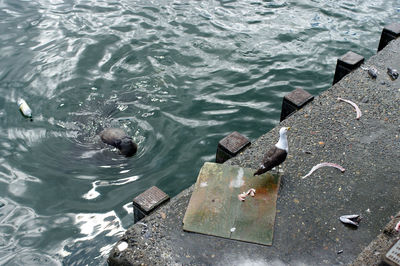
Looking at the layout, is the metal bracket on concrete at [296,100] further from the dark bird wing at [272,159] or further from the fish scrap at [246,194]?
the fish scrap at [246,194]

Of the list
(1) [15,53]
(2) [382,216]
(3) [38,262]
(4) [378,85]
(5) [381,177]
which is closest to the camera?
(2) [382,216]

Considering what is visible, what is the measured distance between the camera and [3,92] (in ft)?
34.6

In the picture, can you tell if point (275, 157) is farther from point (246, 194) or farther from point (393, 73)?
point (393, 73)

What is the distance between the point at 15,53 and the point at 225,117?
6097 millimetres

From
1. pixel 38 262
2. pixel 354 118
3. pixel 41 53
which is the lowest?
pixel 38 262

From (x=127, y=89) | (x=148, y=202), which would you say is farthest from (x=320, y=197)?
(x=127, y=89)

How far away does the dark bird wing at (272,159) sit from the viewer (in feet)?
20.3

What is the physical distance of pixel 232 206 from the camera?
20.1 feet

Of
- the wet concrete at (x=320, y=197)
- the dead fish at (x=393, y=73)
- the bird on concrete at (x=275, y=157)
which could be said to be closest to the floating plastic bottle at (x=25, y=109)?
the wet concrete at (x=320, y=197)

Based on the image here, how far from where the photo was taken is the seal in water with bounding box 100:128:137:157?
8.74 meters

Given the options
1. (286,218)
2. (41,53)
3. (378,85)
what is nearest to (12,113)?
(41,53)

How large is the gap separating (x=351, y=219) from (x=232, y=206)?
1.60m

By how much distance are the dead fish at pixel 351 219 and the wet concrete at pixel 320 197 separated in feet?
0.22

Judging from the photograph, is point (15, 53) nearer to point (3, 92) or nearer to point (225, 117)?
point (3, 92)
